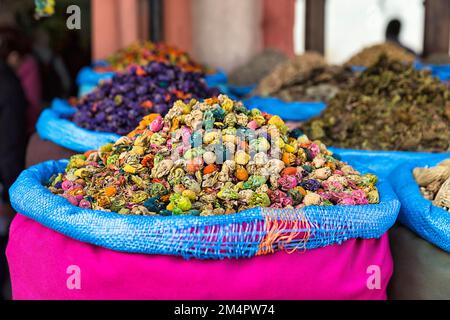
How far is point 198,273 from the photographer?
45.2 inches

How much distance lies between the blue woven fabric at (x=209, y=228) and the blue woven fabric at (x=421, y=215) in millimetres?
184

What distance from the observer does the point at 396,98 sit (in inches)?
83.4

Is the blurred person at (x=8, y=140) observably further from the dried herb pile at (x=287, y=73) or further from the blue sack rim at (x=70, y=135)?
the dried herb pile at (x=287, y=73)

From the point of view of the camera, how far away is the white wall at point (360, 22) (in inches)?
260

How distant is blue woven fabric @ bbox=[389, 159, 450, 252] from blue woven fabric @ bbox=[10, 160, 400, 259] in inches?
7.3

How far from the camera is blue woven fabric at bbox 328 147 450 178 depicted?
6.13 feet

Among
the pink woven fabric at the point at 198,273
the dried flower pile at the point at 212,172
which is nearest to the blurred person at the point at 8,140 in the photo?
the dried flower pile at the point at 212,172

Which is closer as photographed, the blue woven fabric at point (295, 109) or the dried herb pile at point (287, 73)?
the blue woven fabric at point (295, 109)

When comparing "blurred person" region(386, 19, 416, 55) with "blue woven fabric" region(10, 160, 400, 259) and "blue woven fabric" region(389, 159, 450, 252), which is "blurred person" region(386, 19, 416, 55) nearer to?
"blue woven fabric" region(389, 159, 450, 252)

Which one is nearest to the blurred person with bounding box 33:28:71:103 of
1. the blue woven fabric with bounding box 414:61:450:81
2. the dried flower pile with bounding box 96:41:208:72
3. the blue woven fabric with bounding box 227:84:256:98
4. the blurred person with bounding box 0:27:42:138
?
the blurred person with bounding box 0:27:42:138

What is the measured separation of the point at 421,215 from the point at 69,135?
4.19ft

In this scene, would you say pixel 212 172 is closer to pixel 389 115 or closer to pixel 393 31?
pixel 389 115

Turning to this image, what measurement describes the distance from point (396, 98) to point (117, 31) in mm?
2356

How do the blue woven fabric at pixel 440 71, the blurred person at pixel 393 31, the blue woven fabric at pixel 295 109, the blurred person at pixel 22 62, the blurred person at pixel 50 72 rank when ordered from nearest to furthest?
the blue woven fabric at pixel 295 109 < the blue woven fabric at pixel 440 71 < the blurred person at pixel 22 62 < the blurred person at pixel 393 31 < the blurred person at pixel 50 72
